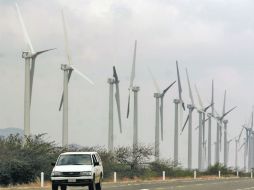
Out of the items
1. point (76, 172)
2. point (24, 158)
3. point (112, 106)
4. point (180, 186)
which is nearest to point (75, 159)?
point (76, 172)

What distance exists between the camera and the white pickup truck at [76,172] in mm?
28531

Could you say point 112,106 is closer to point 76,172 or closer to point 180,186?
point 180,186

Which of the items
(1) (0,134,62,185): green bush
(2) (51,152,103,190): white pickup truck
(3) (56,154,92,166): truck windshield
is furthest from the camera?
(1) (0,134,62,185): green bush

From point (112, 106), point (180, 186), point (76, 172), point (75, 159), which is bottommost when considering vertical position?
point (180, 186)

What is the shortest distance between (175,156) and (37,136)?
31.8m

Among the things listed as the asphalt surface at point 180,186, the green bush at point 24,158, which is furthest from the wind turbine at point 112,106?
the asphalt surface at point 180,186

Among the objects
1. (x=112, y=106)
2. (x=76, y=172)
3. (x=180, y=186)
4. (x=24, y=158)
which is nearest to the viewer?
(x=76, y=172)

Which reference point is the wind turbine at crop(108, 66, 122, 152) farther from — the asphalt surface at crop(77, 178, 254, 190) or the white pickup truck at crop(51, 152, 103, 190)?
the white pickup truck at crop(51, 152, 103, 190)

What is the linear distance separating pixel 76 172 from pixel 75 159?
138 cm

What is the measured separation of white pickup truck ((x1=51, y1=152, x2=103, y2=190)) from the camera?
28531 millimetres

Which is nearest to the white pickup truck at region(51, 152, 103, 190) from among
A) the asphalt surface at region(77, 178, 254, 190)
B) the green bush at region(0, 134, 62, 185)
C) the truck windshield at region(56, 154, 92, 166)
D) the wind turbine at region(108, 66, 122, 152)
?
the truck windshield at region(56, 154, 92, 166)

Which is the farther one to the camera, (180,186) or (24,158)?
(24,158)

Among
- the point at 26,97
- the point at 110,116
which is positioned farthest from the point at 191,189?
the point at 110,116

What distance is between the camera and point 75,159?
29.9m
